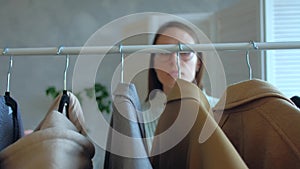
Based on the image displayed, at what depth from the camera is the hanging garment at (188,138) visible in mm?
304

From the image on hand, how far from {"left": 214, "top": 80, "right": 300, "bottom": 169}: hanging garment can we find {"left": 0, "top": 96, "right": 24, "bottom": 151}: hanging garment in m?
0.30

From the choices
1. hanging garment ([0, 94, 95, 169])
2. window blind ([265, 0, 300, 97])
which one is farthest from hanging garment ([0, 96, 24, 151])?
window blind ([265, 0, 300, 97])

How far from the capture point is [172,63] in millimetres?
837

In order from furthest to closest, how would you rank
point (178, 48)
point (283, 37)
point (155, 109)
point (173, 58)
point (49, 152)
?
point (283, 37), point (155, 109), point (173, 58), point (178, 48), point (49, 152)

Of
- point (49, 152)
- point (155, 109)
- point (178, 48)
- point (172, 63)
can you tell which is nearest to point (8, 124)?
point (49, 152)

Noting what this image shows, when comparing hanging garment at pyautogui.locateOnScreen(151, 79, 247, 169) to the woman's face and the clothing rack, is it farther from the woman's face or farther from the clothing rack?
the woman's face

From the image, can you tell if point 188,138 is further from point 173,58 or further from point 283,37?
point 283,37

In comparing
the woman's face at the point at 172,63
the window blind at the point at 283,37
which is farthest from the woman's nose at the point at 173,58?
the window blind at the point at 283,37

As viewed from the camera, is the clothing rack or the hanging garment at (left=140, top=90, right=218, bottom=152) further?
the hanging garment at (left=140, top=90, right=218, bottom=152)

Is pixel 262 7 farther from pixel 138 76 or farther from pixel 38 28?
pixel 38 28

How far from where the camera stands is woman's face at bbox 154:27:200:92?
849 mm

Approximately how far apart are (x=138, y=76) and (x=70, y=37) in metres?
0.54

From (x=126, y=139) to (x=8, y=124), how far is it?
0.65 ft

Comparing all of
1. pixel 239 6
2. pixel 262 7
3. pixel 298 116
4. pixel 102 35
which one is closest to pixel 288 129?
pixel 298 116
